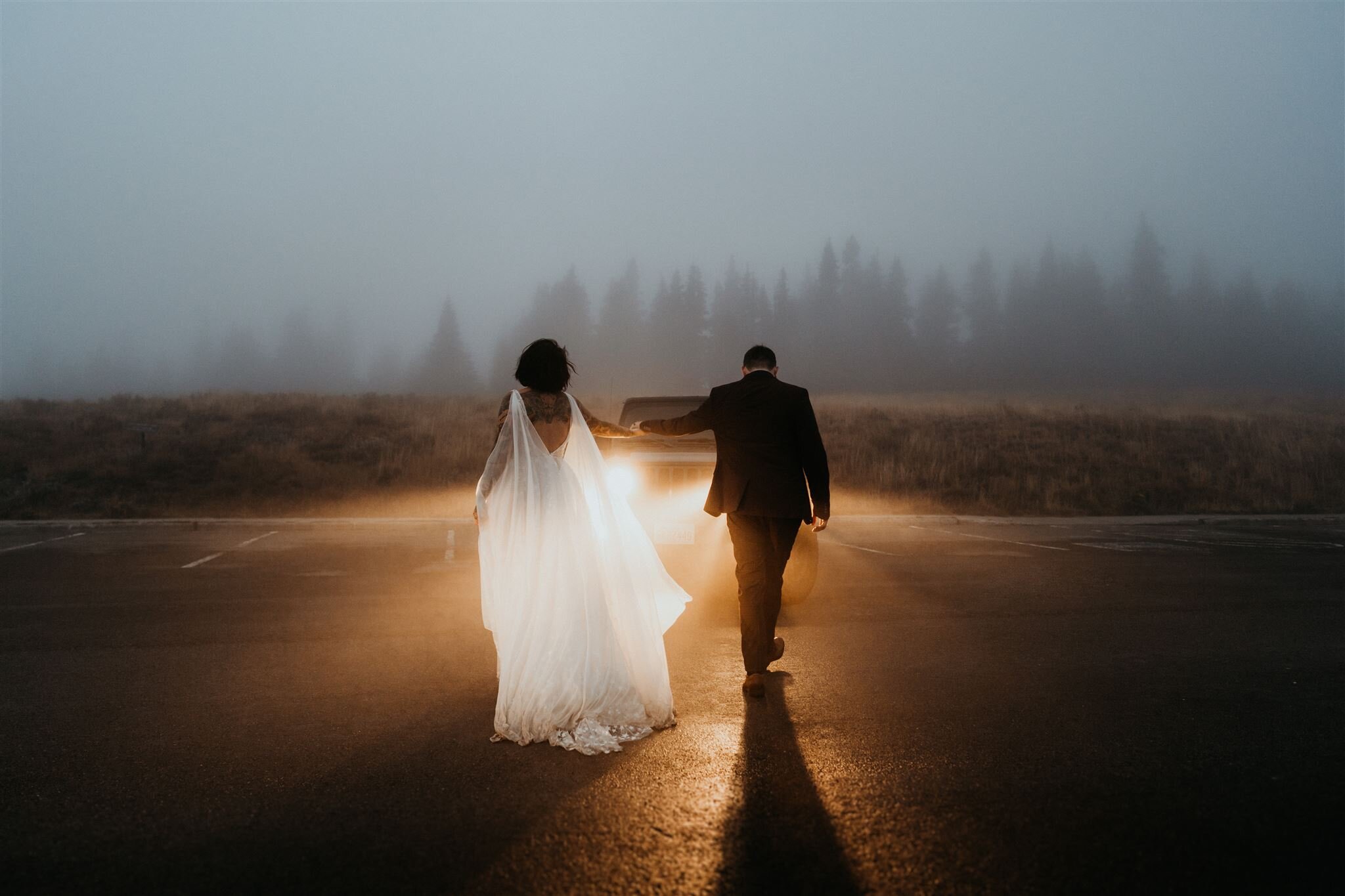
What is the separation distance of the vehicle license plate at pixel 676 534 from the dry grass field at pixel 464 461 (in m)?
11.7

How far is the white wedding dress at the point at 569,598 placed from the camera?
4555mm

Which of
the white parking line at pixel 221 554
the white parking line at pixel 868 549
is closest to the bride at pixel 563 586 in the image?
the white parking line at pixel 868 549

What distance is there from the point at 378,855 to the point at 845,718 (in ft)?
8.67

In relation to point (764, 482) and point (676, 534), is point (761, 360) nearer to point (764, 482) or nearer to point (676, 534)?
point (764, 482)

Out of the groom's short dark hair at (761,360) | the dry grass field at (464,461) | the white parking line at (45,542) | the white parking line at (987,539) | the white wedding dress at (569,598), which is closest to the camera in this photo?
the white wedding dress at (569,598)

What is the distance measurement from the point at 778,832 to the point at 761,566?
2.42m

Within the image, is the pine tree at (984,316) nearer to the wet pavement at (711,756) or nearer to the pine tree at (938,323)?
the pine tree at (938,323)

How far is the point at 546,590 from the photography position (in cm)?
482

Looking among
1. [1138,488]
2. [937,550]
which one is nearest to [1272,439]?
[1138,488]

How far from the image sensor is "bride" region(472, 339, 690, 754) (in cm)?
457

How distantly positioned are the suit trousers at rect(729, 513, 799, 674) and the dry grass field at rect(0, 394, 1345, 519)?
45.9 ft

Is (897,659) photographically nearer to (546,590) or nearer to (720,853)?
(546,590)

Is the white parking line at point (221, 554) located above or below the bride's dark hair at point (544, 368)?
below

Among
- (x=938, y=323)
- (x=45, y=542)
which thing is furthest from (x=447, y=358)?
(x=45, y=542)
